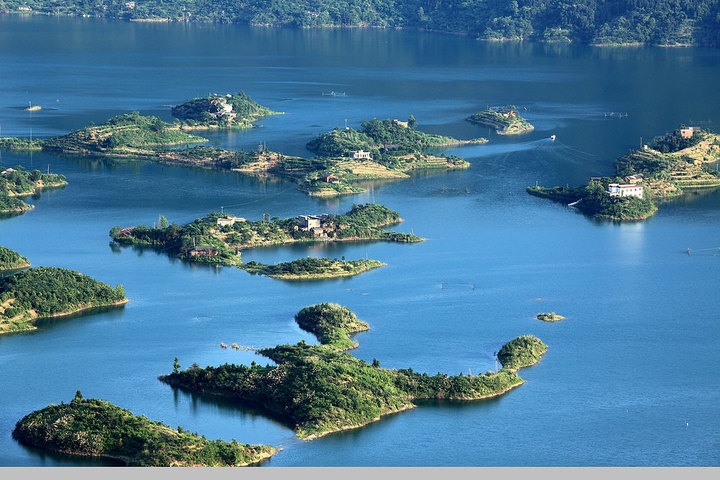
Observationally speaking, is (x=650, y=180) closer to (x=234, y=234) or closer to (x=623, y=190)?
(x=623, y=190)

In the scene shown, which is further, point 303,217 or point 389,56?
point 389,56

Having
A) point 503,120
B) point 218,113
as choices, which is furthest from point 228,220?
point 503,120

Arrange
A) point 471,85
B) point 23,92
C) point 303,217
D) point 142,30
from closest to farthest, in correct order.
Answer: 1. point 303,217
2. point 23,92
3. point 471,85
4. point 142,30

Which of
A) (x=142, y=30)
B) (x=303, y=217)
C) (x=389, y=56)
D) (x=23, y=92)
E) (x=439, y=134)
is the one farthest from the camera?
(x=142, y=30)

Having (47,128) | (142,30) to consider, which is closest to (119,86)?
(47,128)

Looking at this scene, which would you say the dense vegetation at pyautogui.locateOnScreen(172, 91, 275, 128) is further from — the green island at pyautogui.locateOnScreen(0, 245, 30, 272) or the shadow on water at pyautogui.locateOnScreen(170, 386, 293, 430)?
the shadow on water at pyautogui.locateOnScreen(170, 386, 293, 430)

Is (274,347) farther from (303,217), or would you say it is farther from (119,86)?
(119,86)

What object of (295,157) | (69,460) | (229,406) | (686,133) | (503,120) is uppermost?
(686,133)
